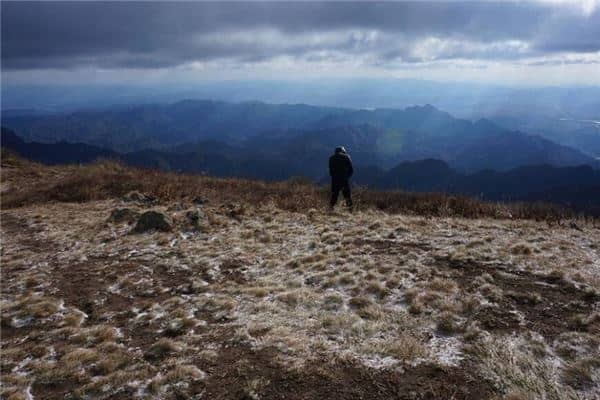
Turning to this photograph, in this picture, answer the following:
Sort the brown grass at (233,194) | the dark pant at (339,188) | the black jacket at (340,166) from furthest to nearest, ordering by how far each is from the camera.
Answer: the dark pant at (339,188), the black jacket at (340,166), the brown grass at (233,194)

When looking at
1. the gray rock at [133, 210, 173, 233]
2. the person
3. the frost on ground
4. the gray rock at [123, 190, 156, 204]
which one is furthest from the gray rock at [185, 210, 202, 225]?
the person

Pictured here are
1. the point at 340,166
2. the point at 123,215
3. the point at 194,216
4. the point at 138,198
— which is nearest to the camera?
the point at 194,216

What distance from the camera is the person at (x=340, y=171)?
17.6 m

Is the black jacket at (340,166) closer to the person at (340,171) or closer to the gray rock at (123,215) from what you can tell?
the person at (340,171)

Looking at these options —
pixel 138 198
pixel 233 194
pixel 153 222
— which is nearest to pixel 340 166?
pixel 233 194

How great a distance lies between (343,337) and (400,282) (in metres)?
2.76

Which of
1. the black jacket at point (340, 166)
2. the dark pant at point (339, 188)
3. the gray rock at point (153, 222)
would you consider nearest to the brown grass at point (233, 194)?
the dark pant at point (339, 188)

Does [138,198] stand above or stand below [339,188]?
below

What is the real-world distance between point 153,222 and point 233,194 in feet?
20.3

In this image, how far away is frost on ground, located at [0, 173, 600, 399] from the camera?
6.07 metres

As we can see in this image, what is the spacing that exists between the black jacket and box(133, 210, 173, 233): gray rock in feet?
24.5

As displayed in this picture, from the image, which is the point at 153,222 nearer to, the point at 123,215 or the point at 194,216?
the point at 194,216

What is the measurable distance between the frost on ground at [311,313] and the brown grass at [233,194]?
249 cm

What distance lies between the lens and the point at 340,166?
17625 millimetres
